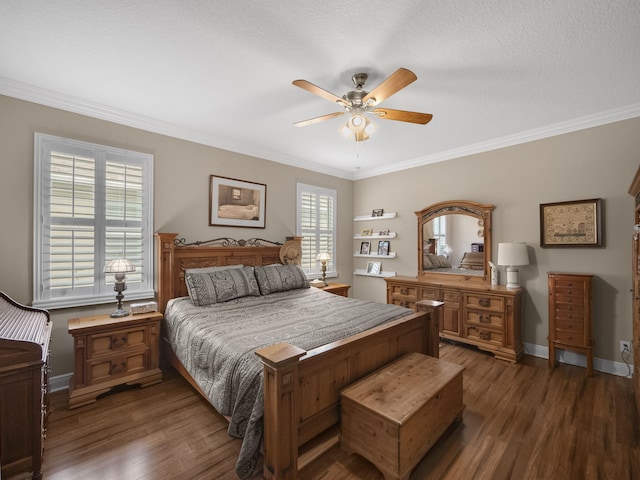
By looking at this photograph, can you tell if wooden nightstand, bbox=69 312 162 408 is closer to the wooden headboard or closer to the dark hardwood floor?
the dark hardwood floor

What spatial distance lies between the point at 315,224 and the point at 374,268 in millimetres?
1320

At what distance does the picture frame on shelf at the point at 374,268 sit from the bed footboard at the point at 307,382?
271 centimetres

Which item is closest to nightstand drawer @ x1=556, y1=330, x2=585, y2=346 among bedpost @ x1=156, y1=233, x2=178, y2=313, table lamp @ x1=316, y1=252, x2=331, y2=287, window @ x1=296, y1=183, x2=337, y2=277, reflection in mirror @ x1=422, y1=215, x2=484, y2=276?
reflection in mirror @ x1=422, y1=215, x2=484, y2=276

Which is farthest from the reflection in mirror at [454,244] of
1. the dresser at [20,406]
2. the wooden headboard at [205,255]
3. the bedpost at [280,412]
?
the dresser at [20,406]

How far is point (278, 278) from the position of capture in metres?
3.53

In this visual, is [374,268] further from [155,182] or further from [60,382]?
[60,382]

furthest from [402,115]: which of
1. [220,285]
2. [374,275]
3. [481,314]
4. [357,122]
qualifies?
[374,275]

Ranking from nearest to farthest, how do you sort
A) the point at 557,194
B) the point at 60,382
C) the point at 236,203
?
the point at 60,382, the point at 557,194, the point at 236,203

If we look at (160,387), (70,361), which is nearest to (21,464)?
(160,387)

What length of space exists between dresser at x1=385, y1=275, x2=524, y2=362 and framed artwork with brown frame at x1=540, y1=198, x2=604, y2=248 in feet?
2.31

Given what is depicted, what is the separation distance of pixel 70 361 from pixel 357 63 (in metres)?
3.64

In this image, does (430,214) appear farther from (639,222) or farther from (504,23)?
(504,23)

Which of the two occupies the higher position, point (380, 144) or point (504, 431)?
point (380, 144)

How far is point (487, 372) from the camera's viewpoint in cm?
305
